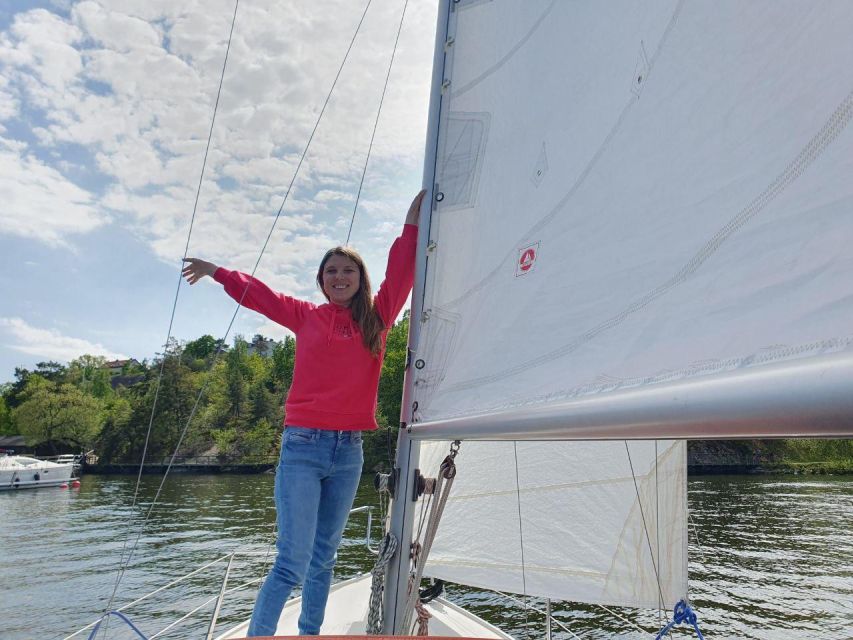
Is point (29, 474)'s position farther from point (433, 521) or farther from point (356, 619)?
point (433, 521)

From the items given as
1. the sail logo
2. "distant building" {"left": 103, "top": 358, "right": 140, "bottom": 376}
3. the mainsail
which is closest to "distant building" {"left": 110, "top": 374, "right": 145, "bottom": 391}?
"distant building" {"left": 103, "top": 358, "right": 140, "bottom": 376}

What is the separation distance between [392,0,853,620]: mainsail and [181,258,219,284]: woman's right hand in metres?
0.97

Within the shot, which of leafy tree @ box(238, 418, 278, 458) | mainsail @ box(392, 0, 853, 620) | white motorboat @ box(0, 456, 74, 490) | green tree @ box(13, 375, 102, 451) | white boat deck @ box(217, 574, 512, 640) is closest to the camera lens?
mainsail @ box(392, 0, 853, 620)

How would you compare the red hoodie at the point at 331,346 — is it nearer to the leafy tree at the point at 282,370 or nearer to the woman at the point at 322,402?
the woman at the point at 322,402

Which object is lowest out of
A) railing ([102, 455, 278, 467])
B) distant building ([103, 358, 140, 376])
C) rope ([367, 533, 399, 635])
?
railing ([102, 455, 278, 467])

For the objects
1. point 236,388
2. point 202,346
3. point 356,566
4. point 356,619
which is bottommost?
point 356,566

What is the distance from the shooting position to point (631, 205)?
1.47 m

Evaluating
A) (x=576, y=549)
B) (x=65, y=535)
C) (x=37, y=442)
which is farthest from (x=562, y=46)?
(x=37, y=442)

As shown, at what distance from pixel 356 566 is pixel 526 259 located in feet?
39.4

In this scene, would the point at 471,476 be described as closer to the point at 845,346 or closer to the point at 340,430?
the point at 340,430

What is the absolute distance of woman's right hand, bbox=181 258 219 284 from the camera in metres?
2.51

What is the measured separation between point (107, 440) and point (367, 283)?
165ft

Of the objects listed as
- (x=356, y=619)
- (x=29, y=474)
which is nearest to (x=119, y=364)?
(x=29, y=474)

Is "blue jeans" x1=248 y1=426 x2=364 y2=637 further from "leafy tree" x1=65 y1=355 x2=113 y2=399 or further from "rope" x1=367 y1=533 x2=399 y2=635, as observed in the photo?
"leafy tree" x1=65 y1=355 x2=113 y2=399
